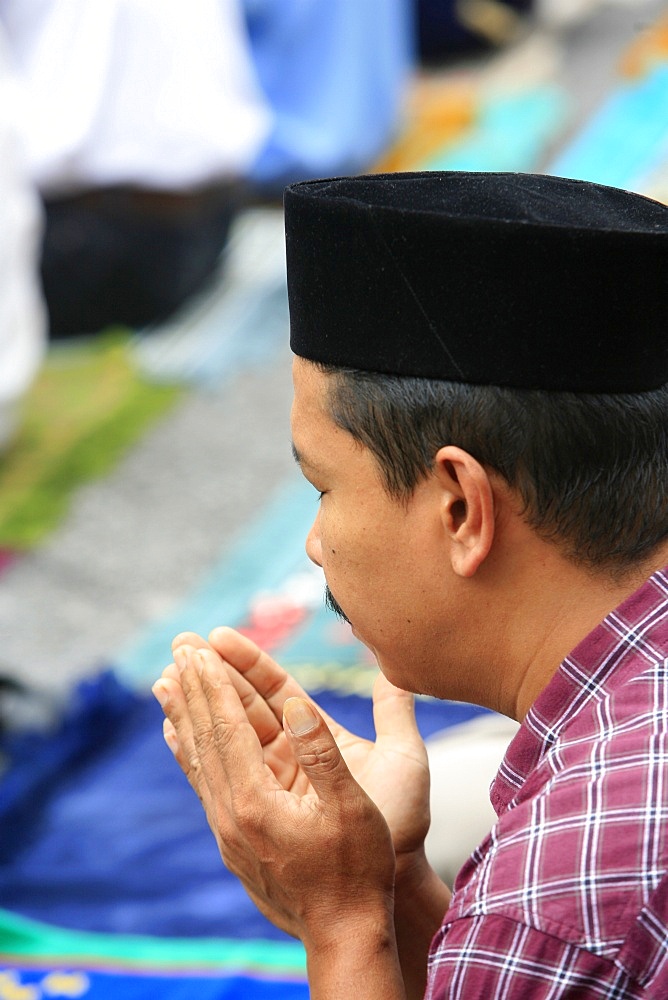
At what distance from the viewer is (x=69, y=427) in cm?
463

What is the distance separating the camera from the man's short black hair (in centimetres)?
117

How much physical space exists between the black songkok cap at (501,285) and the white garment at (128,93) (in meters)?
3.91

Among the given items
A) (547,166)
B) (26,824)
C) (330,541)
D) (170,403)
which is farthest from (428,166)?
(330,541)

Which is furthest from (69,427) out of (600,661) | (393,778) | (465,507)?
(600,661)

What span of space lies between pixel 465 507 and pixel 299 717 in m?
0.28

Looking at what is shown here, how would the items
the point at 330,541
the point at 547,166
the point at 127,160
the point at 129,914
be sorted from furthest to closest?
the point at 547,166 < the point at 127,160 < the point at 129,914 < the point at 330,541

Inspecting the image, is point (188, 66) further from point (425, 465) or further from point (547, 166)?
point (425, 465)

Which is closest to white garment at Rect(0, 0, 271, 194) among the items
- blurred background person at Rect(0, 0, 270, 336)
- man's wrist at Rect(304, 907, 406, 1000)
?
blurred background person at Rect(0, 0, 270, 336)

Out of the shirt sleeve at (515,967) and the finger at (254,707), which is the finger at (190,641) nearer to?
the finger at (254,707)

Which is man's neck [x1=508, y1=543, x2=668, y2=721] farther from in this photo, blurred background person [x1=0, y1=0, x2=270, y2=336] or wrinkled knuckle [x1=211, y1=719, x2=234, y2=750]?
blurred background person [x1=0, y1=0, x2=270, y2=336]

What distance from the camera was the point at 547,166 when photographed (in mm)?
6195

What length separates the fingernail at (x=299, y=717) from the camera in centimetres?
129

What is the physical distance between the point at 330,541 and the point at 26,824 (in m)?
1.75

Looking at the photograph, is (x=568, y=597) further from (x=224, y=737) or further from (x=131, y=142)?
(x=131, y=142)
